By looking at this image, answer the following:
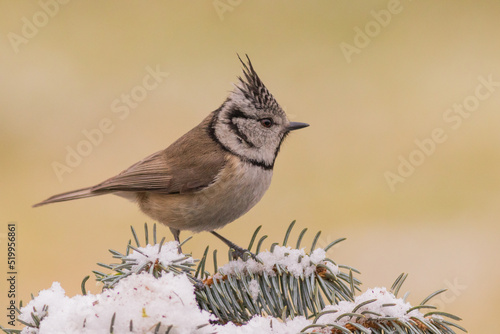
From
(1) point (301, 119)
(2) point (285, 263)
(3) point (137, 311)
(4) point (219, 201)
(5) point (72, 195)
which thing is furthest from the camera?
(1) point (301, 119)

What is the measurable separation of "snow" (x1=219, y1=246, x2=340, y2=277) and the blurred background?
5.43 ft

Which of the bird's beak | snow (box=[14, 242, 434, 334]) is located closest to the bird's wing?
the bird's beak

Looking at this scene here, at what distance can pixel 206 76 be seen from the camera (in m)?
4.62

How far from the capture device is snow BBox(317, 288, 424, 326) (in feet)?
4.67

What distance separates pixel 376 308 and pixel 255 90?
1.45m

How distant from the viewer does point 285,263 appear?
1.78 m

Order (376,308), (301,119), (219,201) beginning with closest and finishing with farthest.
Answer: (376,308) → (219,201) → (301,119)

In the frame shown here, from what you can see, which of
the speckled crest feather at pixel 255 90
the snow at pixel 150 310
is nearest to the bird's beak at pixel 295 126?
the speckled crest feather at pixel 255 90

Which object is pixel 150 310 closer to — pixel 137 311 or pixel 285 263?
pixel 137 311

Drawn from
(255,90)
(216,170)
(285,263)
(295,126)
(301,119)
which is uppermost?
(301,119)

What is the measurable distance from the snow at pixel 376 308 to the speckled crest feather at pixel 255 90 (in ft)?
4.37

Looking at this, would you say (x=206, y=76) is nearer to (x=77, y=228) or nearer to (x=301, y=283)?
(x=77, y=228)

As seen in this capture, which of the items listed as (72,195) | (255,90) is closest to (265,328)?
(255,90)

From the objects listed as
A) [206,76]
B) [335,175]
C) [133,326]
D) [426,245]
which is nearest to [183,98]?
[206,76]
